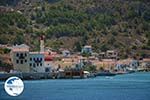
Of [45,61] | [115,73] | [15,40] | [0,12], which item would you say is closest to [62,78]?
[45,61]

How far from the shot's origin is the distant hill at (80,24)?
153500 mm

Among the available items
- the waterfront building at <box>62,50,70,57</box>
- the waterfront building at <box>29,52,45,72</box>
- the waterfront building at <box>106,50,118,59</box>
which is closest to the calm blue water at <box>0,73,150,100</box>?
the waterfront building at <box>29,52,45,72</box>

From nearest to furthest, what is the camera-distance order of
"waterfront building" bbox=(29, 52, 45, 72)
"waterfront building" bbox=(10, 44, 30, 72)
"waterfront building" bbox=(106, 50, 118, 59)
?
1. "waterfront building" bbox=(10, 44, 30, 72)
2. "waterfront building" bbox=(29, 52, 45, 72)
3. "waterfront building" bbox=(106, 50, 118, 59)

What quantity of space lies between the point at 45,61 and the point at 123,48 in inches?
1656

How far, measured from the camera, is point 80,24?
165750mm

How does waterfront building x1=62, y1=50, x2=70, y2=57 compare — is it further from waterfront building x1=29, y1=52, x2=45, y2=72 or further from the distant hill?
waterfront building x1=29, y1=52, x2=45, y2=72

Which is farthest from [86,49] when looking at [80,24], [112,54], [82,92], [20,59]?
[82,92]

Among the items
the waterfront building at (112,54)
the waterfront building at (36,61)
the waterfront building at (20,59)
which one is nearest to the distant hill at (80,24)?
the waterfront building at (112,54)

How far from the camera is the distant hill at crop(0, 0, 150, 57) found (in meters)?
154

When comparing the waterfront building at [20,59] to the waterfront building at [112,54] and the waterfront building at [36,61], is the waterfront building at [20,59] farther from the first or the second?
the waterfront building at [112,54]

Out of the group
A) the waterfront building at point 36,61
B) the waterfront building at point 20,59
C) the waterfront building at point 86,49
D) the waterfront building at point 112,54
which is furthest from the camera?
the waterfront building at point 86,49

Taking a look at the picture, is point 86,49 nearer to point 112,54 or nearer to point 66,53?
point 112,54

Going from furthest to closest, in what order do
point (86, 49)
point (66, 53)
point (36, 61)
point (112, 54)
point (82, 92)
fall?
point (112, 54) < point (86, 49) < point (66, 53) < point (36, 61) < point (82, 92)

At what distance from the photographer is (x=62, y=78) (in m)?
111
